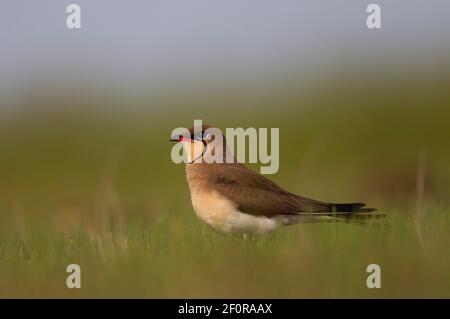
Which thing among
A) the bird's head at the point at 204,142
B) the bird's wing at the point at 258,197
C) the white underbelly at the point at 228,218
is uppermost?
the bird's head at the point at 204,142

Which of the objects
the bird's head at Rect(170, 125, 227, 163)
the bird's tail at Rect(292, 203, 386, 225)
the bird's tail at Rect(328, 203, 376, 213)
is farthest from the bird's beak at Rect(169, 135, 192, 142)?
the bird's tail at Rect(328, 203, 376, 213)

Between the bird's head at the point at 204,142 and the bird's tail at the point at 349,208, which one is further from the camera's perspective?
the bird's head at the point at 204,142

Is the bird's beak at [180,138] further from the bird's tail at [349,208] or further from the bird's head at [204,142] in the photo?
the bird's tail at [349,208]

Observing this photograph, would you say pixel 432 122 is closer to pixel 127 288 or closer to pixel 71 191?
pixel 71 191

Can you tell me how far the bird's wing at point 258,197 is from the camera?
8.80 meters

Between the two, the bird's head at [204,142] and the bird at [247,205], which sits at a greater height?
the bird's head at [204,142]

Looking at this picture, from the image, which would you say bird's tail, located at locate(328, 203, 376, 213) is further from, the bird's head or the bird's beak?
the bird's beak

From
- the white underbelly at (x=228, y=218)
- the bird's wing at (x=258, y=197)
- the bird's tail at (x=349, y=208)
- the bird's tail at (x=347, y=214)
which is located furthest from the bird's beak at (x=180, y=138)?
the bird's tail at (x=349, y=208)

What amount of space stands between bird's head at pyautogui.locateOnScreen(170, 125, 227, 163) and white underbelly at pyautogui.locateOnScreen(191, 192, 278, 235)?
1.97 feet

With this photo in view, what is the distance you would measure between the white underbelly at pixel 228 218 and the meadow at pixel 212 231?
0.47 ft

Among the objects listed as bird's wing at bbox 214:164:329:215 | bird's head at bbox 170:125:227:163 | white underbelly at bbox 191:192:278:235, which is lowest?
white underbelly at bbox 191:192:278:235

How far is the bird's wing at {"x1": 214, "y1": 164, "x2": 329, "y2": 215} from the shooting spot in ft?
28.9

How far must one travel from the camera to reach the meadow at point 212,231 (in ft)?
24.5

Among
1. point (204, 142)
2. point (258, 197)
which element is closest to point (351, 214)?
point (258, 197)
